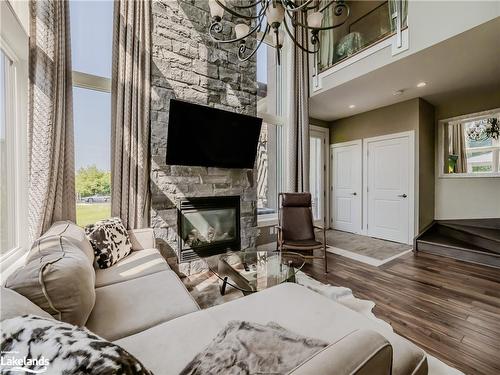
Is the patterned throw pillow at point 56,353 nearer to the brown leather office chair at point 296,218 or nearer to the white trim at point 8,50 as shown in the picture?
the white trim at point 8,50

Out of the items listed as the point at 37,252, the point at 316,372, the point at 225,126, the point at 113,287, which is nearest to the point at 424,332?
the point at 316,372

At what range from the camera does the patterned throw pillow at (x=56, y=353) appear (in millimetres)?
459

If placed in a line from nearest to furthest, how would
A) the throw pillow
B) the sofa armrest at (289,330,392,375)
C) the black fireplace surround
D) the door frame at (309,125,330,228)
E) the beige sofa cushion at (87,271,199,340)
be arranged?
the sofa armrest at (289,330,392,375)
the throw pillow
the beige sofa cushion at (87,271,199,340)
the black fireplace surround
the door frame at (309,125,330,228)

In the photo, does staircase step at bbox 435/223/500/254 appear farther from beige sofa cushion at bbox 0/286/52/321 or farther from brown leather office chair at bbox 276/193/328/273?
beige sofa cushion at bbox 0/286/52/321

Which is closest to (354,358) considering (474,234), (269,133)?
(269,133)

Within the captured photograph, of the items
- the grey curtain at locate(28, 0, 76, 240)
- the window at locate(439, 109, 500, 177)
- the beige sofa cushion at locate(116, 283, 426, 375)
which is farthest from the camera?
the window at locate(439, 109, 500, 177)

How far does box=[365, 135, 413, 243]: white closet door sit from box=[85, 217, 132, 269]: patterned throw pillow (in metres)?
4.28

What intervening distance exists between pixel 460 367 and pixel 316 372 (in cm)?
152

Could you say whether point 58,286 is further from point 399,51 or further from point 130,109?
point 399,51

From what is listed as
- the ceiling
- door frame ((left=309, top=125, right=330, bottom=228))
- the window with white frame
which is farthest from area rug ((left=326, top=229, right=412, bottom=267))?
the ceiling

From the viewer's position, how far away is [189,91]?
3.00 m

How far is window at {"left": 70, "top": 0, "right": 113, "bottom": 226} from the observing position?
247 centimetres

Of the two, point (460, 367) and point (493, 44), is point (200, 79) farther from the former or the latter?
point (460, 367)

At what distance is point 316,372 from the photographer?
1.92 feet
